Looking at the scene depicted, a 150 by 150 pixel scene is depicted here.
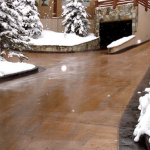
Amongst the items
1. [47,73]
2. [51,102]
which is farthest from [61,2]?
[51,102]

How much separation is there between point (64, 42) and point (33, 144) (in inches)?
598

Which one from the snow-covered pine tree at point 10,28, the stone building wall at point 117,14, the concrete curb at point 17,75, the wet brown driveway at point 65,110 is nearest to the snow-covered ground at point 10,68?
the concrete curb at point 17,75

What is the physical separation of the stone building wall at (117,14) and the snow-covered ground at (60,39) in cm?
168

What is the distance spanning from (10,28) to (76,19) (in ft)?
33.5

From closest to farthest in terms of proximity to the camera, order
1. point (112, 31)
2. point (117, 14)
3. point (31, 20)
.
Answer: point (117, 14)
point (31, 20)
point (112, 31)

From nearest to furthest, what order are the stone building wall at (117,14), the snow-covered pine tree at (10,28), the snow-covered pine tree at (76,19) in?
the snow-covered pine tree at (10,28) < the stone building wall at (117,14) < the snow-covered pine tree at (76,19)

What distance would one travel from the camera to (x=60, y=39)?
755 inches

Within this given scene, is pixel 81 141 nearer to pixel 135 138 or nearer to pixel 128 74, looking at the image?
pixel 135 138

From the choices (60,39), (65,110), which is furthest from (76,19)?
(65,110)

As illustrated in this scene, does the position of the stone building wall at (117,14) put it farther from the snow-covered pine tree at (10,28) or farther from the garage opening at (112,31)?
the snow-covered pine tree at (10,28)

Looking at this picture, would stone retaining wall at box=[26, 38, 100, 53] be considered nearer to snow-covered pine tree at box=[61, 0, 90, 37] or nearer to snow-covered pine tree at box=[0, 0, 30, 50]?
Result: snow-covered pine tree at box=[61, 0, 90, 37]

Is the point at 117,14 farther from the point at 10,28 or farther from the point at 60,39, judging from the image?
the point at 10,28

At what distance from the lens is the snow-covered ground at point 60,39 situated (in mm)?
18234

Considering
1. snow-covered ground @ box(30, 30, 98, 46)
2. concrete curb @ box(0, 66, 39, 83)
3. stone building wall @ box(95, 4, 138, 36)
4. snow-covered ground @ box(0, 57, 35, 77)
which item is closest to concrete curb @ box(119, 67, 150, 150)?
concrete curb @ box(0, 66, 39, 83)
